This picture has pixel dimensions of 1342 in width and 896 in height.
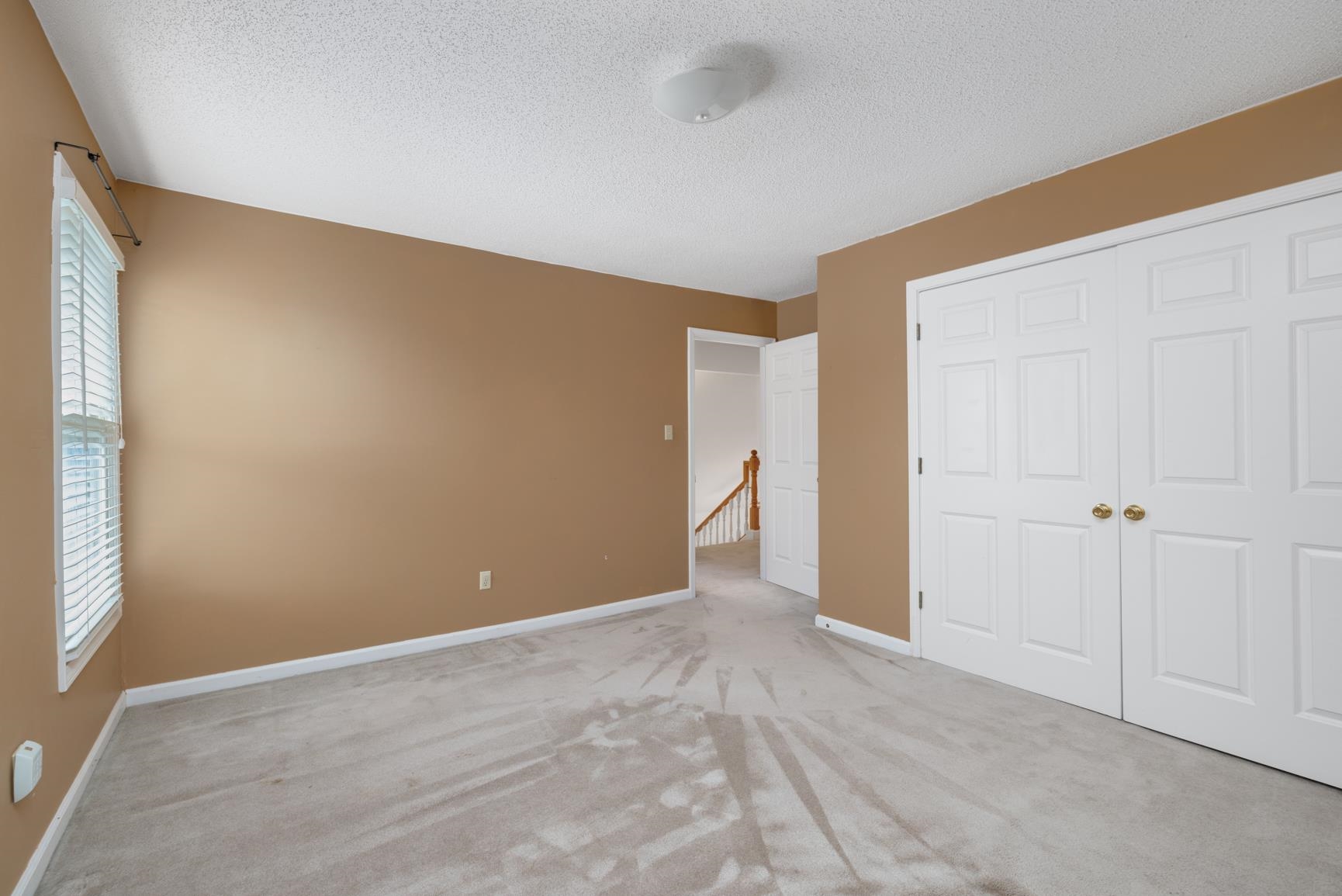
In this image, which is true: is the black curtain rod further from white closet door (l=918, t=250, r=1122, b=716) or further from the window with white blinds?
white closet door (l=918, t=250, r=1122, b=716)

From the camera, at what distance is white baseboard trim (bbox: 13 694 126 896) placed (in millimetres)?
1634

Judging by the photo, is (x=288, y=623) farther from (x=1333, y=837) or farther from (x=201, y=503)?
(x=1333, y=837)

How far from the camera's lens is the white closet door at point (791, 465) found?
484 cm

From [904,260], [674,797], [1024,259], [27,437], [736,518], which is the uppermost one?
[904,260]

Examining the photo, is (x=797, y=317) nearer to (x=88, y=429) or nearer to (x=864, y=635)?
(x=864, y=635)

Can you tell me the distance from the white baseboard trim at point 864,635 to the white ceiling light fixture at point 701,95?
3.00 metres

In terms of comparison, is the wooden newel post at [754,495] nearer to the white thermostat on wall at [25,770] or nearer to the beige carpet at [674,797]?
the beige carpet at [674,797]

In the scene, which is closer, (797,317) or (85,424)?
(85,424)

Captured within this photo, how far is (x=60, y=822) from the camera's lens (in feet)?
6.17

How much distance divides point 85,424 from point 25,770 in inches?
51.4

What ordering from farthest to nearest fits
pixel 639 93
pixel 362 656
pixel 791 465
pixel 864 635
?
pixel 791 465, pixel 864 635, pixel 362 656, pixel 639 93

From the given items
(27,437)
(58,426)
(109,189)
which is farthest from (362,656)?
(109,189)

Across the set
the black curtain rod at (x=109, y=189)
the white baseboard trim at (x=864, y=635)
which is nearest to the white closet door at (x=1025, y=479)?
the white baseboard trim at (x=864, y=635)

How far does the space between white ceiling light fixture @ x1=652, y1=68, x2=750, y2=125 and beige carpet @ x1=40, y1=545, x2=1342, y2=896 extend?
2453mm
